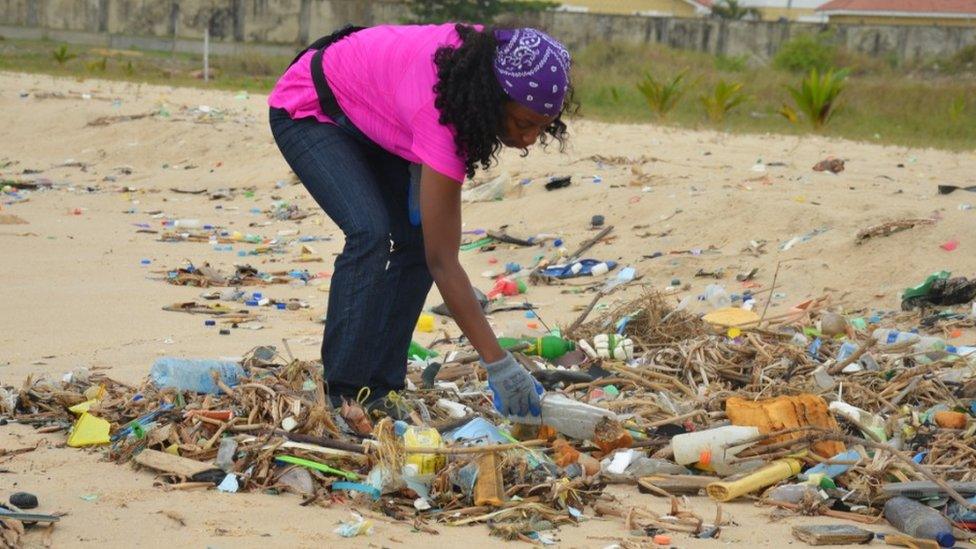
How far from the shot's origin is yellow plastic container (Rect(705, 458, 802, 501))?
285 cm

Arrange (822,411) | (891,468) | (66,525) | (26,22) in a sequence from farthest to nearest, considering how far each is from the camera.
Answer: (26,22)
(822,411)
(891,468)
(66,525)

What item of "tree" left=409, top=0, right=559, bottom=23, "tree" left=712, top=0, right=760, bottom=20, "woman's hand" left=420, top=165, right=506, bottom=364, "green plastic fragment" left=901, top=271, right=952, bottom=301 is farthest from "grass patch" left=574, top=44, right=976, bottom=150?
"tree" left=712, top=0, right=760, bottom=20

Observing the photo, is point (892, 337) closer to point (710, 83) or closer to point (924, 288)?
point (924, 288)

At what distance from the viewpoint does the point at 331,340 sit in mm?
3096

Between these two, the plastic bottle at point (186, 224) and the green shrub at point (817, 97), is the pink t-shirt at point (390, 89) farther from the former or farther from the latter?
the green shrub at point (817, 97)

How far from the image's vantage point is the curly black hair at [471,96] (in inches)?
106

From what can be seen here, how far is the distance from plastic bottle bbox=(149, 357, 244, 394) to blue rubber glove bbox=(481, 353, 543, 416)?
32.0 inches

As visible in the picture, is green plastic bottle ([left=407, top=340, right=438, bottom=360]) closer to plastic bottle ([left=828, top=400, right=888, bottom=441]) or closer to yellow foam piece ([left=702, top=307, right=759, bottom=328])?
yellow foam piece ([left=702, top=307, right=759, bottom=328])

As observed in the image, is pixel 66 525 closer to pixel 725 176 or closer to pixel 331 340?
pixel 331 340

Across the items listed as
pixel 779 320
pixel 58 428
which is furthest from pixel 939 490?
pixel 58 428

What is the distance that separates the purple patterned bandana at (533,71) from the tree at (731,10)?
138 ft

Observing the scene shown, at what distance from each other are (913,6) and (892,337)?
1563 inches

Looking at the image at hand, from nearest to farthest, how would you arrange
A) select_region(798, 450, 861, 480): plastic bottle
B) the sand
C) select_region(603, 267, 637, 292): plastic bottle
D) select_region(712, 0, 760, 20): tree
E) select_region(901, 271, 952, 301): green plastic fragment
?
the sand → select_region(798, 450, 861, 480): plastic bottle → select_region(901, 271, 952, 301): green plastic fragment → select_region(603, 267, 637, 292): plastic bottle → select_region(712, 0, 760, 20): tree

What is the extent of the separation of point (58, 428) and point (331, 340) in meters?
0.78
